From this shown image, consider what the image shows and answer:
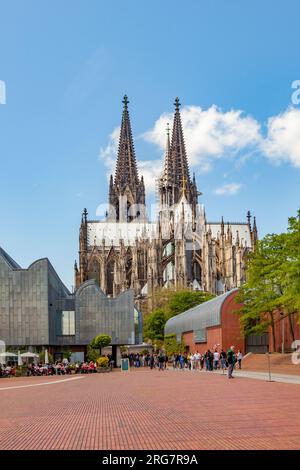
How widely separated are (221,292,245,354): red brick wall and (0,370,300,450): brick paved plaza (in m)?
30.0

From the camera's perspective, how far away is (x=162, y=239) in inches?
4811

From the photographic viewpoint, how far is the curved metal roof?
178 feet

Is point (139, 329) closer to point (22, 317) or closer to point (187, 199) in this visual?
point (22, 317)

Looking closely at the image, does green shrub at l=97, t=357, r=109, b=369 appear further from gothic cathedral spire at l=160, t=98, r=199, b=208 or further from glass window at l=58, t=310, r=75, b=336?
gothic cathedral spire at l=160, t=98, r=199, b=208

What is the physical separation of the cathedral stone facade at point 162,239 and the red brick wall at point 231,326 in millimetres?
53787

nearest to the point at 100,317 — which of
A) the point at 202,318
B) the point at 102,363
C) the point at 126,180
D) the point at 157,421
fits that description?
the point at 202,318

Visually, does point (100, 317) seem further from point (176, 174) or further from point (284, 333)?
point (176, 174)

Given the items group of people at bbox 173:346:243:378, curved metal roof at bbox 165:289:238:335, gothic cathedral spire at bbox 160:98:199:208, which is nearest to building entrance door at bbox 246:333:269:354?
curved metal roof at bbox 165:289:238:335

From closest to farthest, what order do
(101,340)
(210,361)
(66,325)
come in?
(210,361) < (101,340) < (66,325)

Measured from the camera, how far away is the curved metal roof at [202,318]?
5412cm

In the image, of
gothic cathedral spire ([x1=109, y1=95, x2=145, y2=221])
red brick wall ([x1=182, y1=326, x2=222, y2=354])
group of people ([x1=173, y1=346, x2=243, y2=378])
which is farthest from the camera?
gothic cathedral spire ([x1=109, y1=95, x2=145, y2=221])

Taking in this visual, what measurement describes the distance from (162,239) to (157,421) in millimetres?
107980

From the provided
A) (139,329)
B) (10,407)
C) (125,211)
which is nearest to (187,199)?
(125,211)

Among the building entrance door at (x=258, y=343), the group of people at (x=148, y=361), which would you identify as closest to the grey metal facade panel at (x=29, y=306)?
the group of people at (x=148, y=361)
